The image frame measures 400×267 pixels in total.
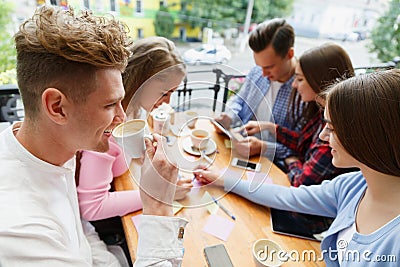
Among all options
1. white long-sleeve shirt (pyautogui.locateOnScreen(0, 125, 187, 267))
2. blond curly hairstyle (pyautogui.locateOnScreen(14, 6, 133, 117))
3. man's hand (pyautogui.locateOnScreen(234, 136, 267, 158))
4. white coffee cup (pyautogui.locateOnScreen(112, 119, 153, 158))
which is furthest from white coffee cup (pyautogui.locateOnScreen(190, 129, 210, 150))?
blond curly hairstyle (pyautogui.locateOnScreen(14, 6, 133, 117))

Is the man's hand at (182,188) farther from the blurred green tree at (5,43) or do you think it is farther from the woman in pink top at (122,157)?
the blurred green tree at (5,43)

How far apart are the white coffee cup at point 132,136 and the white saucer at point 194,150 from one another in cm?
32

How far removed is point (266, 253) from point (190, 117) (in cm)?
61

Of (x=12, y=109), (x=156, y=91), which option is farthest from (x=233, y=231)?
(x=12, y=109)

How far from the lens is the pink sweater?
0.91 m

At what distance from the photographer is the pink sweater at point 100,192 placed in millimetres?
912

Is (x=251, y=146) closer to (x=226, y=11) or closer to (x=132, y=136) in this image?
(x=132, y=136)

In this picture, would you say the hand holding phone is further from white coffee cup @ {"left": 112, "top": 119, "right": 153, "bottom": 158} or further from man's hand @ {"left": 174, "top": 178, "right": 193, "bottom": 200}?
white coffee cup @ {"left": 112, "top": 119, "right": 153, "bottom": 158}

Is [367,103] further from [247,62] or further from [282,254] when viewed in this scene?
[247,62]

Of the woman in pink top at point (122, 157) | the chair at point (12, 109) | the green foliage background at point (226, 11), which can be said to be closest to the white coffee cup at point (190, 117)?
the woman in pink top at point (122, 157)

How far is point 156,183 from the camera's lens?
79 centimetres

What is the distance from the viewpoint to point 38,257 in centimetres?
55

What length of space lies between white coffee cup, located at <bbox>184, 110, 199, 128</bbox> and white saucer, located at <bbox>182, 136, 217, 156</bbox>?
0.24 feet

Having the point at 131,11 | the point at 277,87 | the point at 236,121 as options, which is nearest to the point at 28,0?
the point at 131,11
